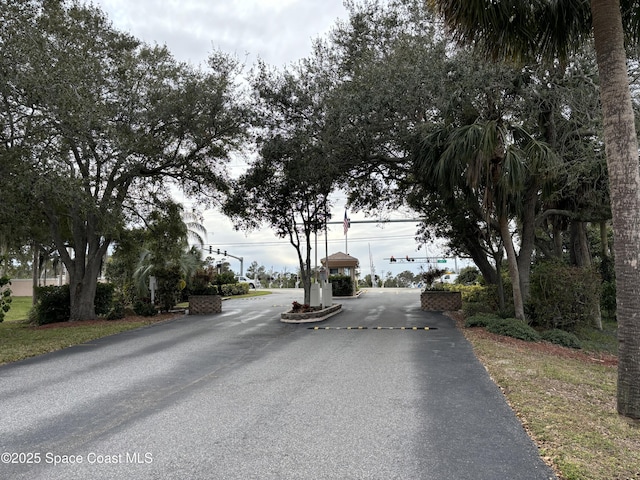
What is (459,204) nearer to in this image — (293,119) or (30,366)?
(293,119)

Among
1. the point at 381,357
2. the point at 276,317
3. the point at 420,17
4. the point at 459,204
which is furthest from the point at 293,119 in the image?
the point at 381,357

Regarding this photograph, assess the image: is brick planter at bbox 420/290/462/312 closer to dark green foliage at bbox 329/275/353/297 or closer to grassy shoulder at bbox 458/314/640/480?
grassy shoulder at bbox 458/314/640/480

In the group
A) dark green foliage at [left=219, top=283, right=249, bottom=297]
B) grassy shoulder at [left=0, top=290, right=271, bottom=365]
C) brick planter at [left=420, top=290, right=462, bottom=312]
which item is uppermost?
dark green foliage at [left=219, top=283, right=249, bottom=297]

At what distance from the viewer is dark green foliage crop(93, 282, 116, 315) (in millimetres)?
19875

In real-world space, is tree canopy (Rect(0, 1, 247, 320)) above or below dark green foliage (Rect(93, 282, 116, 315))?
above

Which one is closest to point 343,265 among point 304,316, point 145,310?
point 145,310

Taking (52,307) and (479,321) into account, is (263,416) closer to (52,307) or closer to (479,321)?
(479,321)

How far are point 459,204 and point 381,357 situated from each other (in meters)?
7.60

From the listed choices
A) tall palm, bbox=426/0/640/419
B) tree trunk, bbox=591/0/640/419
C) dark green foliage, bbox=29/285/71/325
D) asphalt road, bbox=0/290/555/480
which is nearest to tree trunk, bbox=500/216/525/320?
asphalt road, bbox=0/290/555/480

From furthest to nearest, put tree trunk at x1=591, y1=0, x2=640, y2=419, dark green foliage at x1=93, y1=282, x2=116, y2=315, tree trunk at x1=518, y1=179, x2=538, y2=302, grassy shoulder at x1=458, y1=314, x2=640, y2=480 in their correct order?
dark green foliage at x1=93, y1=282, x2=116, y2=315
tree trunk at x1=518, y1=179, x2=538, y2=302
tree trunk at x1=591, y1=0, x2=640, y2=419
grassy shoulder at x1=458, y1=314, x2=640, y2=480

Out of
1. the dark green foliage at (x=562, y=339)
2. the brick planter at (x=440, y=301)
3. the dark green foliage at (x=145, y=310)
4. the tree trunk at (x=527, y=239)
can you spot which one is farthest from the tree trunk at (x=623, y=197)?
the dark green foliage at (x=145, y=310)

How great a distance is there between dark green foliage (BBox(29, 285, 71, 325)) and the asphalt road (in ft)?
30.7

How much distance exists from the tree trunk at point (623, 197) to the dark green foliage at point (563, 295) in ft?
26.4

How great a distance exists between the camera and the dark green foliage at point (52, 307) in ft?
59.4
